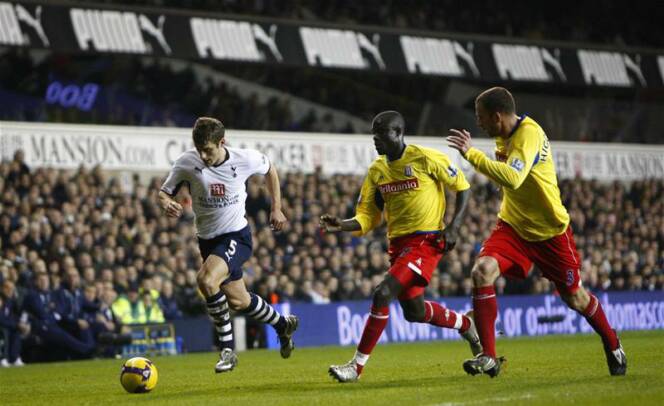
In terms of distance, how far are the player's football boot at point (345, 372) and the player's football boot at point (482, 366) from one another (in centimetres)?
115

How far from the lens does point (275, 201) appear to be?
11.6 m

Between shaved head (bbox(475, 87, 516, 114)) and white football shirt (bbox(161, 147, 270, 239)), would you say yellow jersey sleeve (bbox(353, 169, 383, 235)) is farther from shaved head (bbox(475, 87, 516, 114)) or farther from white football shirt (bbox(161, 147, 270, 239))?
shaved head (bbox(475, 87, 516, 114))

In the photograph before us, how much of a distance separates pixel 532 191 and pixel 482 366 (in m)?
1.55

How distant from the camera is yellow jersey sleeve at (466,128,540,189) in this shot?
29.2 feet

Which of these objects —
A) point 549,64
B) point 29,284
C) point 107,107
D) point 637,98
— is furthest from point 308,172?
point 637,98

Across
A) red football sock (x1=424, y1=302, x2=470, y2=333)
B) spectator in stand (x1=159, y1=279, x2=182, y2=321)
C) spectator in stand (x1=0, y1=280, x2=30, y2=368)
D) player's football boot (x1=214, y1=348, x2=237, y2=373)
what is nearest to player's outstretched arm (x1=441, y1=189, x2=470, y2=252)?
red football sock (x1=424, y1=302, x2=470, y2=333)

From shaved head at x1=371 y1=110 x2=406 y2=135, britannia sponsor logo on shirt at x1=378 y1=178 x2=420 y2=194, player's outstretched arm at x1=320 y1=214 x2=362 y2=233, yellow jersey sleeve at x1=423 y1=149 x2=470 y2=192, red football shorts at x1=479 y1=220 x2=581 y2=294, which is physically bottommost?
red football shorts at x1=479 y1=220 x2=581 y2=294

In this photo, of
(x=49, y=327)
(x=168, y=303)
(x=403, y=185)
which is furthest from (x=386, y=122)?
(x=168, y=303)

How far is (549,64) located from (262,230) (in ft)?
41.6

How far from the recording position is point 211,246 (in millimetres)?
11430

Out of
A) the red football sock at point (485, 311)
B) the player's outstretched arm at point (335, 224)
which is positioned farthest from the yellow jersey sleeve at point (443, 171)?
the red football sock at point (485, 311)

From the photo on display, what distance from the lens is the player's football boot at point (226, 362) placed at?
10844mm

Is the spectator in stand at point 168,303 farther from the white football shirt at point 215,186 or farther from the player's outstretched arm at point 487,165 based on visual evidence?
the player's outstretched arm at point 487,165

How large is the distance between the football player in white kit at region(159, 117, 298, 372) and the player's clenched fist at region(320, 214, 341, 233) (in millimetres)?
944
